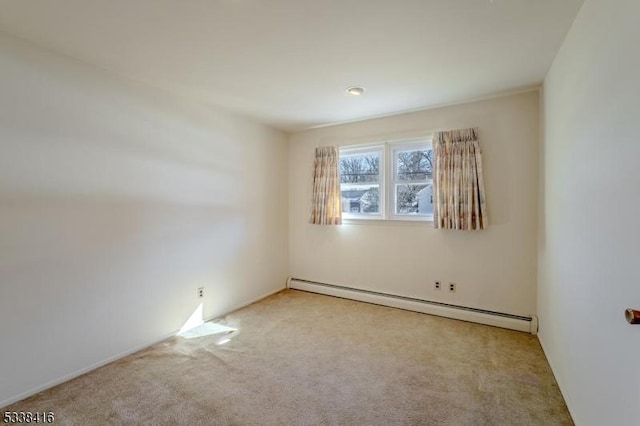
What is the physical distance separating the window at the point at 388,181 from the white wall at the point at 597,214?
1.42 metres

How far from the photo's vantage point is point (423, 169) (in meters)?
3.58

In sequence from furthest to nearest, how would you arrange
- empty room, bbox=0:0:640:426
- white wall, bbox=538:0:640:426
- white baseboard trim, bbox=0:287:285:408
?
white baseboard trim, bbox=0:287:285:408
empty room, bbox=0:0:640:426
white wall, bbox=538:0:640:426

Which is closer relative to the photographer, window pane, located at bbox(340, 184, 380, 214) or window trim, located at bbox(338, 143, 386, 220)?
window trim, located at bbox(338, 143, 386, 220)

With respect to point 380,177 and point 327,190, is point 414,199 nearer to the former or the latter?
point 380,177

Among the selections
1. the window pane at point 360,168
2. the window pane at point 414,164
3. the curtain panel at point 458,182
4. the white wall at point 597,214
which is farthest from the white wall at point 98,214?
the white wall at point 597,214

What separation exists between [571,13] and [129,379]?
3.76 metres

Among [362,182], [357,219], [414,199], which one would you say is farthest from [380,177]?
[357,219]

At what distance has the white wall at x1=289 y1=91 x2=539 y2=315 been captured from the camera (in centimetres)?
296

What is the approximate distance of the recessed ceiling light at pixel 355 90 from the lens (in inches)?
111

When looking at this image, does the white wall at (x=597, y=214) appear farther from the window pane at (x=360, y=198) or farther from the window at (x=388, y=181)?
the window pane at (x=360, y=198)

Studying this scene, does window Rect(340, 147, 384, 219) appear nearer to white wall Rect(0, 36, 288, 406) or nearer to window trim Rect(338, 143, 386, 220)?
window trim Rect(338, 143, 386, 220)

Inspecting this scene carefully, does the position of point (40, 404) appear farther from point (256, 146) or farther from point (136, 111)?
point (256, 146)

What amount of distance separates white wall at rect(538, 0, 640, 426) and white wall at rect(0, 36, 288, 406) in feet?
10.3

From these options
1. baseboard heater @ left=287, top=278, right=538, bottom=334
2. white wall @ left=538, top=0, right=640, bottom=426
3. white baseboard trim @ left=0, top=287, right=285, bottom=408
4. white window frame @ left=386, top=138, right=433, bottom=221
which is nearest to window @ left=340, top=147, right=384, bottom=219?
white window frame @ left=386, top=138, right=433, bottom=221
